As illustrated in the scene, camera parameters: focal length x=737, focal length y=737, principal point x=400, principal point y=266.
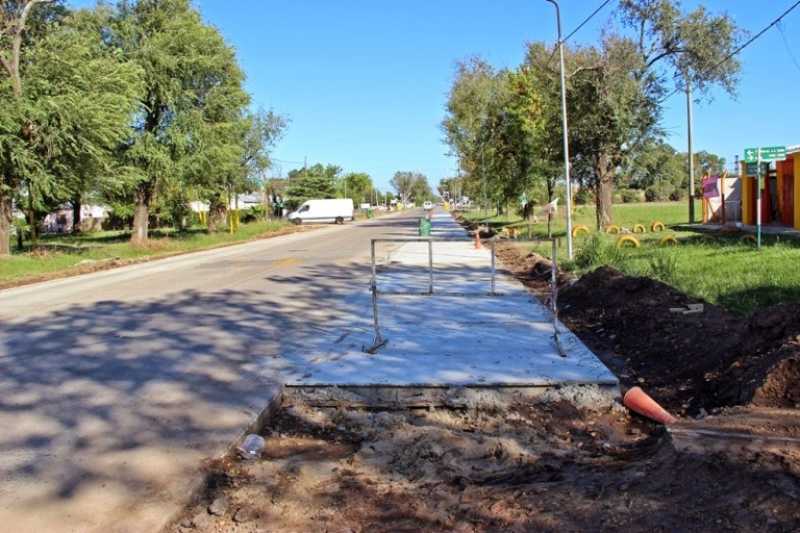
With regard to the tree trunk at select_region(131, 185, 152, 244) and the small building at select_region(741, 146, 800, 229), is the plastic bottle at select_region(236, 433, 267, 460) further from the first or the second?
the tree trunk at select_region(131, 185, 152, 244)

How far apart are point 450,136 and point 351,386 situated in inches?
2233

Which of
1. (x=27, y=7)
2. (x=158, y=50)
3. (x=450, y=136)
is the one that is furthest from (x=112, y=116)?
(x=450, y=136)

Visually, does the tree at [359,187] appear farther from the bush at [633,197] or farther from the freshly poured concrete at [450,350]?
the freshly poured concrete at [450,350]

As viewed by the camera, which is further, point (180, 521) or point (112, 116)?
point (112, 116)

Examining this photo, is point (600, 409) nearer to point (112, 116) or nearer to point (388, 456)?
point (388, 456)

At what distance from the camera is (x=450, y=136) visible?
61812 mm

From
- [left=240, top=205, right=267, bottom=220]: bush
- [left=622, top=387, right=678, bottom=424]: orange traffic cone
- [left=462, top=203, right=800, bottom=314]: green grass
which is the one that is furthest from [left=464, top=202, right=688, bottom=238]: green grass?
[left=240, top=205, right=267, bottom=220]: bush

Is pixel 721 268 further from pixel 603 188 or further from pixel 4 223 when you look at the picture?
pixel 4 223

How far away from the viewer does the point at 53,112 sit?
23844 mm

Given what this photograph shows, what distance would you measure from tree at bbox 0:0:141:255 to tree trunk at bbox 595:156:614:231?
17.8 m

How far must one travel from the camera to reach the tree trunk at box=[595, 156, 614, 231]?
2844 cm

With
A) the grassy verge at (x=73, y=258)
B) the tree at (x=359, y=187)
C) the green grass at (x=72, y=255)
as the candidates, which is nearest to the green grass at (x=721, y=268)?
Answer: the grassy verge at (x=73, y=258)

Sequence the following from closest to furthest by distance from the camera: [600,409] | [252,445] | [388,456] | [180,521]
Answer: [180,521], [388,456], [252,445], [600,409]

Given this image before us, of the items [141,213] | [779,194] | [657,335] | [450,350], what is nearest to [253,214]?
[141,213]
